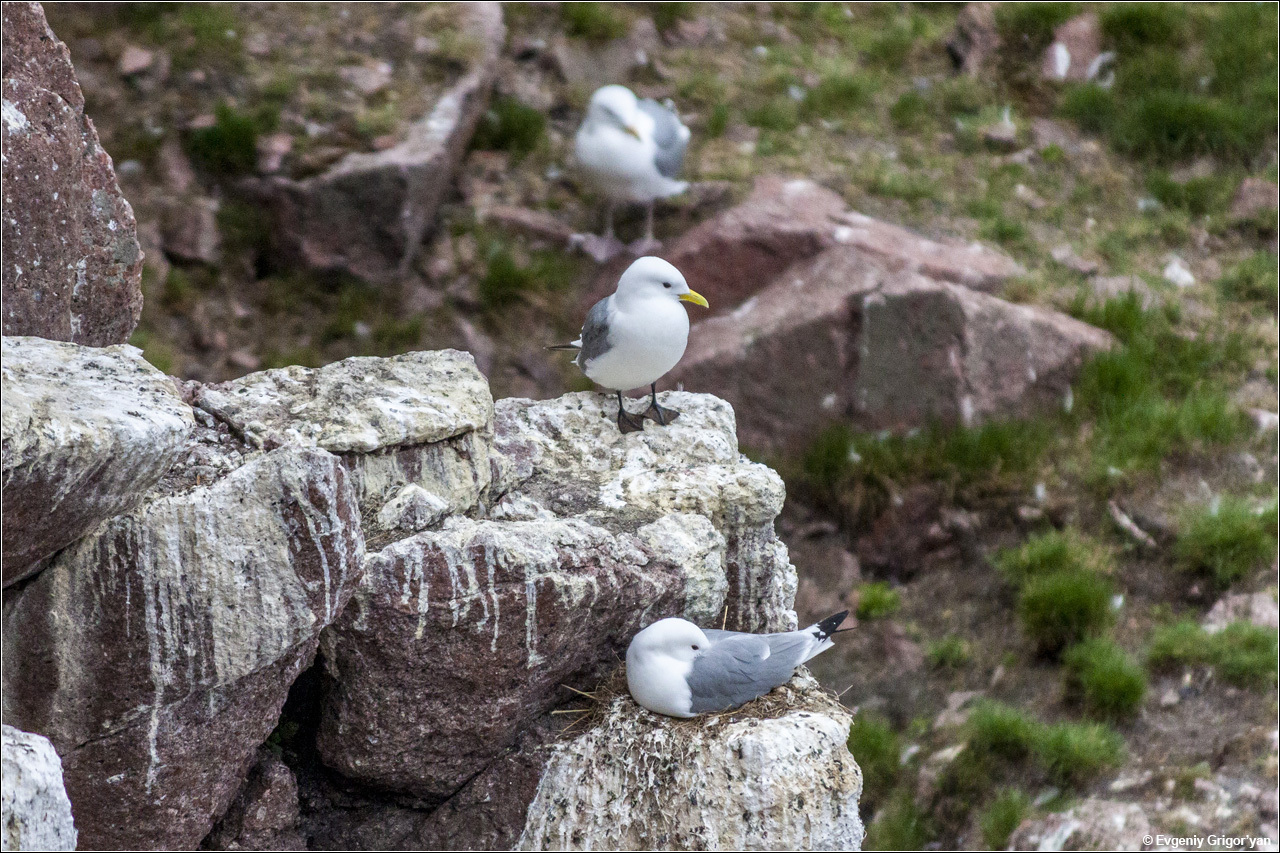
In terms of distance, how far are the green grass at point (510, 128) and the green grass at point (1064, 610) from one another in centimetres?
394

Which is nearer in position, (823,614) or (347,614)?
(347,614)

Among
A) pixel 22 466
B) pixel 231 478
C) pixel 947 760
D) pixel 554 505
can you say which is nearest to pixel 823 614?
pixel 947 760

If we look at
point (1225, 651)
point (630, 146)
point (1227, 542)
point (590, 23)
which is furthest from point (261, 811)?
point (590, 23)

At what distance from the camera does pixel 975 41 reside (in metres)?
8.21

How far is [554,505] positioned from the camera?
347 cm

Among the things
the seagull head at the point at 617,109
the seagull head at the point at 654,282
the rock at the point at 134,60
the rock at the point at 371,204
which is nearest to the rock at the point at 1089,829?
the seagull head at the point at 654,282

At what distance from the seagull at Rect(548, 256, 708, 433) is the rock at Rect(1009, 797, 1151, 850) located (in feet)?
6.50

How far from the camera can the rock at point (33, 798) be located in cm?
224

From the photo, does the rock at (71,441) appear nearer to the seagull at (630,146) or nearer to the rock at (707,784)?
the rock at (707,784)

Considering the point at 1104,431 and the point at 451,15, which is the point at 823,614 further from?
the point at 451,15

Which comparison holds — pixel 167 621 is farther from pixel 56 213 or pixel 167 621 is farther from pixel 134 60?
pixel 134 60

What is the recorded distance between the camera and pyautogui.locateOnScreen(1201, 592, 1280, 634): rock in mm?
5055

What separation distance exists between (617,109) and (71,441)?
15.0 feet

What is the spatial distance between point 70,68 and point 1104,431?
455cm
